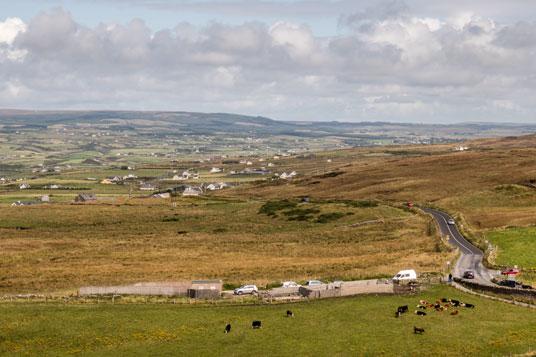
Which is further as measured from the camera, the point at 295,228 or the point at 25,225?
the point at 25,225

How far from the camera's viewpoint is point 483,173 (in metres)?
169

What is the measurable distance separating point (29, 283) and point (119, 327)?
28879 millimetres

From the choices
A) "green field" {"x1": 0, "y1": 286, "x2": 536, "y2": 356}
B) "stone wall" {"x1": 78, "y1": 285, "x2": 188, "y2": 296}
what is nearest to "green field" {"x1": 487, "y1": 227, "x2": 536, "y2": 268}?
"green field" {"x1": 0, "y1": 286, "x2": 536, "y2": 356}

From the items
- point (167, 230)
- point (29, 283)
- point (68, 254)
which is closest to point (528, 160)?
point (167, 230)

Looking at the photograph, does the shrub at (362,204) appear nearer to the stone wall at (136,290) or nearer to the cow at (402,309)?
the stone wall at (136,290)

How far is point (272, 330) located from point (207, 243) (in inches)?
2356

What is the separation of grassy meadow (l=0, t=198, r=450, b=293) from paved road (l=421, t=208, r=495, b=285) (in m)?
2.61

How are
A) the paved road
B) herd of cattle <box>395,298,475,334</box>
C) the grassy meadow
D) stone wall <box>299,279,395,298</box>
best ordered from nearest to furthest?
herd of cattle <box>395,298,475,334</box>, stone wall <box>299,279,395,298</box>, the paved road, the grassy meadow

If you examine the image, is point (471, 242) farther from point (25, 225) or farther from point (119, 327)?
point (25, 225)

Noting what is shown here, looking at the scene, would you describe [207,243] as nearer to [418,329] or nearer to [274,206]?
[274,206]

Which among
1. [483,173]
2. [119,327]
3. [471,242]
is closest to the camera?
[119,327]

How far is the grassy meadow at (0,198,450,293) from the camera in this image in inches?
2771

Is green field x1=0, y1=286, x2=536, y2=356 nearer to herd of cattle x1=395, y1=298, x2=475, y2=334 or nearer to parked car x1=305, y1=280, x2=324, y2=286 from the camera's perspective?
herd of cattle x1=395, y1=298, x2=475, y2=334

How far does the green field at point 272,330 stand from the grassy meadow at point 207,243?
585 inches
